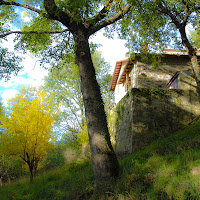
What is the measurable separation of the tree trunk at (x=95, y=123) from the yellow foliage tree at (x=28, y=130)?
5.05 metres

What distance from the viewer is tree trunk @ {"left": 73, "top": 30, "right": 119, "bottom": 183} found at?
4953 millimetres

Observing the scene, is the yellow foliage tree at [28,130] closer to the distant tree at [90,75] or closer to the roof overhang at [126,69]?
the distant tree at [90,75]

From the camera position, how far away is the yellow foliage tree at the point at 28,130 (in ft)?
29.5

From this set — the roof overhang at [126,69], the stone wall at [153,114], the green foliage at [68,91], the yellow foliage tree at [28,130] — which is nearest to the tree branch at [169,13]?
the stone wall at [153,114]

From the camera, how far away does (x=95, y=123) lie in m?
5.15

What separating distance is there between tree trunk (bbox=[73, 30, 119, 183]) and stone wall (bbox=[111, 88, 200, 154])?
300 centimetres

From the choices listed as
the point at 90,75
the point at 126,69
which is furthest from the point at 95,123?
the point at 126,69

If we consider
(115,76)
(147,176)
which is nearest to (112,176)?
(147,176)

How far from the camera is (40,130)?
9.54 metres

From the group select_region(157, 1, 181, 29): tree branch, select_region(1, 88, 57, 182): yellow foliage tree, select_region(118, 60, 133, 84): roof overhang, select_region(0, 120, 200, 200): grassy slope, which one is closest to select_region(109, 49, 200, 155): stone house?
select_region(157, 1, 181, 29): tree branch

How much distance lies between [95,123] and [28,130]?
537 cm

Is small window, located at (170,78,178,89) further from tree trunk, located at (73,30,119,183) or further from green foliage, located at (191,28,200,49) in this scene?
tree trunk, located at (73,30,119,183)

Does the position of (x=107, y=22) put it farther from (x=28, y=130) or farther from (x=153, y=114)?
(x=28, y=130)

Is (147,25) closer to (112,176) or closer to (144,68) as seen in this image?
(144,68)
